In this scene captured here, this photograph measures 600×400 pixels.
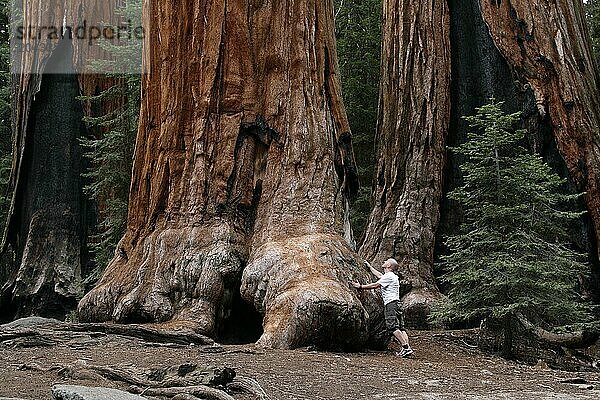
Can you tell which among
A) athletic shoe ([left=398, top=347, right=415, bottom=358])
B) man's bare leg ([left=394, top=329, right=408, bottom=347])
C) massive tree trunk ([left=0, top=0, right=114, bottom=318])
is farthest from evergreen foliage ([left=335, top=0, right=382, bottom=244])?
athletic shoe ([left=398, top=347, right=415, bottom=358])

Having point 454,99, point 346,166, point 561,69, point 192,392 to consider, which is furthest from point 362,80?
point 192,392

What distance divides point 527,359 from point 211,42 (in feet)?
16.3

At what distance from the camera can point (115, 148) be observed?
43.1ft

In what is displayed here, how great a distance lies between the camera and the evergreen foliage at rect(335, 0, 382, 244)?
1661 cm

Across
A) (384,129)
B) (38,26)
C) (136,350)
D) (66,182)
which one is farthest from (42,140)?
(136,350)

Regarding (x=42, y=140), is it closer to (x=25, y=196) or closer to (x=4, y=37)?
(x=25, y=196)

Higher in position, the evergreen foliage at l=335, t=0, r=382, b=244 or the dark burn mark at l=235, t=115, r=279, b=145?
the evergreen foliage at l=335, t=0, r=382, b=244

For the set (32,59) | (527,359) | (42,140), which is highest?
(32,59)

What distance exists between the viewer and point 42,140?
13992 mm

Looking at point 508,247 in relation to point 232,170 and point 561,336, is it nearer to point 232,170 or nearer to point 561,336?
point 561,336

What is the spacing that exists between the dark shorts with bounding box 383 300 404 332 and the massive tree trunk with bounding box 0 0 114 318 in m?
7.05

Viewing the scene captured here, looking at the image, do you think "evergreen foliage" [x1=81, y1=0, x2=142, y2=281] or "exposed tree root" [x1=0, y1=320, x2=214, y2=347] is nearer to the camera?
"exposed tree root" [x1=0, y1=320, x2=214, y2=347]

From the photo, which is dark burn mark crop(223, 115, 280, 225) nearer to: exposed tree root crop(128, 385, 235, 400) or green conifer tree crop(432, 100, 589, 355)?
green conifer tree crop(432, 100, 589, 355)

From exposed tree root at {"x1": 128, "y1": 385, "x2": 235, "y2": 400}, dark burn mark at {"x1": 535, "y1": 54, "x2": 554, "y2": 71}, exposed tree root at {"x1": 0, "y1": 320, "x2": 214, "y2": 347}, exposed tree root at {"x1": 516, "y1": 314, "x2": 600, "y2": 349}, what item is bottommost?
exposed tree root at {"x1": 516, "y1": 314, "x2": 600, "y2": 349}
